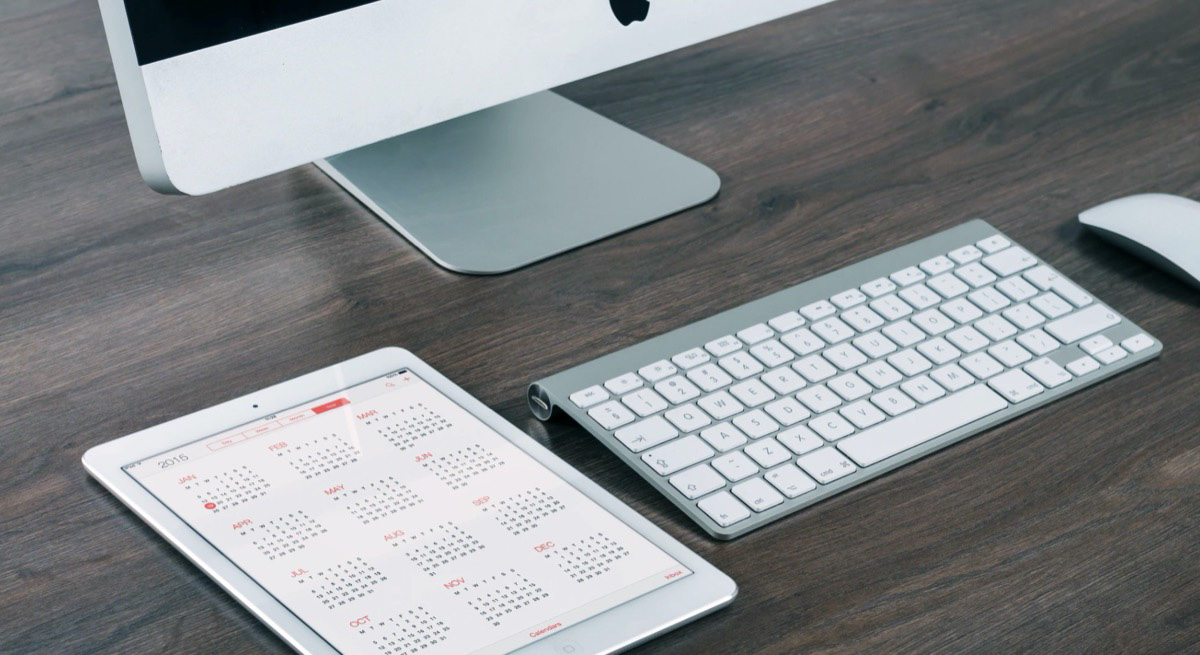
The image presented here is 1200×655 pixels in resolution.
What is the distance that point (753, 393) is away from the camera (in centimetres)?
70

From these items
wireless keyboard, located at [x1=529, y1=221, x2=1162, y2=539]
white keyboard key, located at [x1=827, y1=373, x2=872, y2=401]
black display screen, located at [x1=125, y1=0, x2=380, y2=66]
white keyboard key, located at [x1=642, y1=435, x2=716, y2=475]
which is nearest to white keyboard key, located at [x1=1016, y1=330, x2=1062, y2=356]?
wireless keyboard, located at [x1=529, y1=221, x2=1162, y2=539]

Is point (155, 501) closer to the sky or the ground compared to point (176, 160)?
closer to the ground

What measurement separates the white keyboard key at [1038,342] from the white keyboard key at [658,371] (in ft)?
0.67

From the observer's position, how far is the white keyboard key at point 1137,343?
0.74 meters

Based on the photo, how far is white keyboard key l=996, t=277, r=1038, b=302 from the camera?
78cm

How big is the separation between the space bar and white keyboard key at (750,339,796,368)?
2.7 inches

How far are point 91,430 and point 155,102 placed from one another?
181mm

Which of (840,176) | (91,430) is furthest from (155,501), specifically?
(840,176)

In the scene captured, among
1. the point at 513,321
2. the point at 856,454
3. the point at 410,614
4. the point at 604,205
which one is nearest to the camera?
the point at 410,614

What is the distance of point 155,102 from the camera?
693mm

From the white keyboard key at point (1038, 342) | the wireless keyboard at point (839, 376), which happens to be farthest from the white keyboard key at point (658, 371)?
the white keyboard key at point (1038, 342)

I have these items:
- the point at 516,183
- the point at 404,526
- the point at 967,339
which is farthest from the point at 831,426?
the point at 516,183

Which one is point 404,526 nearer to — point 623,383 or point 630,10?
point 623,383

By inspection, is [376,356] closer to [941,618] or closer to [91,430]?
[91,430]
